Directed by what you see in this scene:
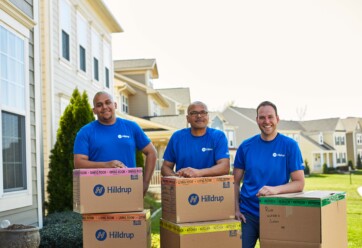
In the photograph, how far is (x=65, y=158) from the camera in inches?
338

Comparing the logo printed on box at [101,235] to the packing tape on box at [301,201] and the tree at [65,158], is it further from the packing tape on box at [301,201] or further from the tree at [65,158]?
the tree at [65,158]

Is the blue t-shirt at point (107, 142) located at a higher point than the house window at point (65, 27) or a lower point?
lower

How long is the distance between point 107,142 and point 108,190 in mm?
505

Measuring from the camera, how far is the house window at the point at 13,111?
5688 mm

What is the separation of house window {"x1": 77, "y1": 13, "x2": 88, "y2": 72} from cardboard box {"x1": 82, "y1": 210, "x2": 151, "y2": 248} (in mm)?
8860

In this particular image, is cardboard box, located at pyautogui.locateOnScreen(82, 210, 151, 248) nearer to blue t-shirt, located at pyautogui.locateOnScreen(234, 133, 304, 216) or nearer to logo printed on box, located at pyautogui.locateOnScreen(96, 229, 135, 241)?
logo printed on box, located at pyautogui.locateOnScreen(96, 229, 135, 241)

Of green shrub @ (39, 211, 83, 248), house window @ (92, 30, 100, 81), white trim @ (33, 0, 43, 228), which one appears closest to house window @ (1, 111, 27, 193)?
white trim @ (33, 0, 43, 228)

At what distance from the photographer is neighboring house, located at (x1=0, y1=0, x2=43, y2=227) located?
5.69 metres

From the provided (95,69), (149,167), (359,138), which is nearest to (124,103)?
(95,69)

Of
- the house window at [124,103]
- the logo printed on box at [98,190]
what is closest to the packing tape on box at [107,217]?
the logo printed on box at [98,190]

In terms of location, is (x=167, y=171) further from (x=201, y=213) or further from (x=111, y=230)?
(x=111, y=230)

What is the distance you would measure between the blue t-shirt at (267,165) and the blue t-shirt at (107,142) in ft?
3.36

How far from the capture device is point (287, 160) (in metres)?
3.68

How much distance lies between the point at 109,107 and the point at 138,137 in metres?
0.41
